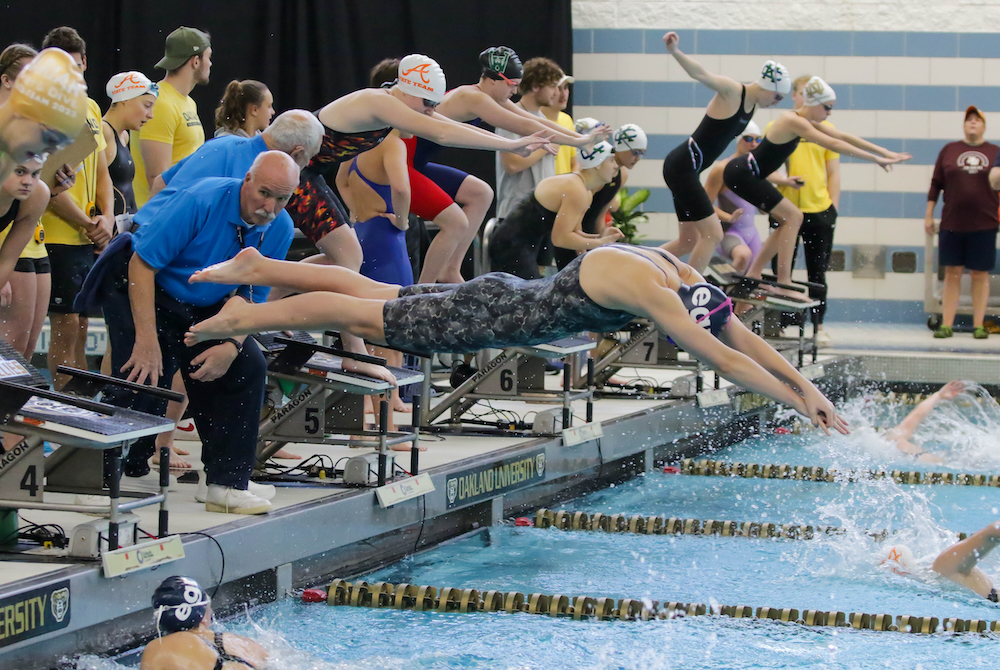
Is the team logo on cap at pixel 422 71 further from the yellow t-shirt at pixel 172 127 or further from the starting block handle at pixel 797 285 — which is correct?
the starting block handle at pixel 797 285

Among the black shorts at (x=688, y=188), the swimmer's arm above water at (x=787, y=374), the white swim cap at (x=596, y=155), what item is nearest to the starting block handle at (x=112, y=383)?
the swimmer's arm above water at (x=787, y=374)

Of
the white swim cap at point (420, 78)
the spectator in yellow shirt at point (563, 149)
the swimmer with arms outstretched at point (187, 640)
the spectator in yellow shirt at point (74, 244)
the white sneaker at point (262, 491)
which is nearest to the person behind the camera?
the swimmer with arms outstretched at point (187, 640)

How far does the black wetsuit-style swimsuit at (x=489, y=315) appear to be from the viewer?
386 cm

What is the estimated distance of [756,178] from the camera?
815 cm

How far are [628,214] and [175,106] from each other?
5.83 meters

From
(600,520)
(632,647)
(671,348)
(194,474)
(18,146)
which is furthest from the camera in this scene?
(671,348)

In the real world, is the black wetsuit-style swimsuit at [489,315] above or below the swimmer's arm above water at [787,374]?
above

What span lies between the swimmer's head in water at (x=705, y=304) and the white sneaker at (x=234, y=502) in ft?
5.16

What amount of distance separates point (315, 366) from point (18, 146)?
231 cm

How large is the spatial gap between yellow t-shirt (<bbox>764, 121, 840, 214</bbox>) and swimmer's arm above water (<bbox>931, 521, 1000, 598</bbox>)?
544cm

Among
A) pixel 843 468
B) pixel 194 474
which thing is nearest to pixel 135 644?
pixel 194 474

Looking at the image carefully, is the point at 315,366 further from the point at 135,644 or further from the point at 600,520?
the point at 600,520

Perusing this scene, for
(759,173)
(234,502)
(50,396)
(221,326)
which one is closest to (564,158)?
(759,173)

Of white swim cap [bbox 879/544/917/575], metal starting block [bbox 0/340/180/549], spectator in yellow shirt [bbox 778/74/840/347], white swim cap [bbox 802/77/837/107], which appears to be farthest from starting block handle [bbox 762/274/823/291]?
metal starting block [bbox 0/340/180/549]
